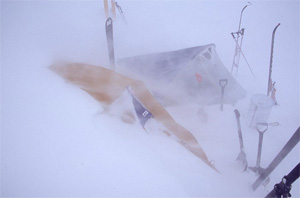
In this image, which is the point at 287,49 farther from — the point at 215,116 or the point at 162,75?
the point at 162,75

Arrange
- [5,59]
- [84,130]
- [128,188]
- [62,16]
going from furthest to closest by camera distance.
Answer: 1. [62,16]
2. [5,59]
3. [84,130]
4. [128,188]

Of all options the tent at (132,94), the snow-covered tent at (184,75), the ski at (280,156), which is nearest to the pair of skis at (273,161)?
the ski at (280,156)

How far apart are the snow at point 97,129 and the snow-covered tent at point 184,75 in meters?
0.19

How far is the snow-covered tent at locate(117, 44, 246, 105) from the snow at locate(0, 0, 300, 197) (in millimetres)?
193

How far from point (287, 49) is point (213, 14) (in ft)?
7.48

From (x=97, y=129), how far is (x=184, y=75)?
1501mm

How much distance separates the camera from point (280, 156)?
185 centimetres

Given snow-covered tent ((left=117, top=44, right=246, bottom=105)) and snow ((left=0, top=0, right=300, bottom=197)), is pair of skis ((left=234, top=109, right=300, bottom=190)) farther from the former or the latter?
snow-covered tent ((left=117, top=44, right=246, bottom=105))

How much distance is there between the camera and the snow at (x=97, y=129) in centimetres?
186

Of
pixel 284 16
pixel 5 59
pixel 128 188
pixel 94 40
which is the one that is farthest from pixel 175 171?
pixel 284 16

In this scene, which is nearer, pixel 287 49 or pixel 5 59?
pixel 5 59

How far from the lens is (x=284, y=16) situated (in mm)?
5898

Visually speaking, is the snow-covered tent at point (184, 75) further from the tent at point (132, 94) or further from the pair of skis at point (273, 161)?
the pair of skis at point (273, 161)

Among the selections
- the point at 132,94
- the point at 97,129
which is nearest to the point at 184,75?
the point at 132,94
